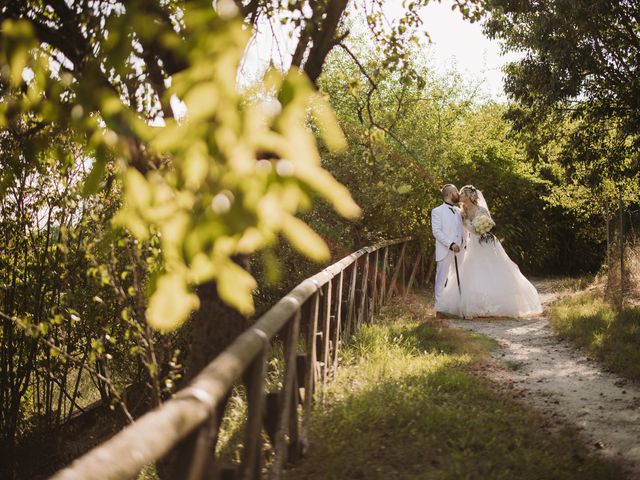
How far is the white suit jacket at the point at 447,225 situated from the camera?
1172 cm

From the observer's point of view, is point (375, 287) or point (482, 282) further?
point (482, 282)

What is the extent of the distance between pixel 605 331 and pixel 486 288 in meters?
3.27

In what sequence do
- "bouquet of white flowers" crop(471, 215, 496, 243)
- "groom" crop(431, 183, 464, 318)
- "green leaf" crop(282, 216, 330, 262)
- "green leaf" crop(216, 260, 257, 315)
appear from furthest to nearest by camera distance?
"groom" crop(431, 183, 464, 318) < "bouquet of white flowers" crop(471, 215, 496, 243) < "green leaf" crop(216, 260, 257, 315) < "green leaf" crop(282, 216, 330, 262)

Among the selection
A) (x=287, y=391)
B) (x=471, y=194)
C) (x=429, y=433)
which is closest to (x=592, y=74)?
(x=471, y=194)

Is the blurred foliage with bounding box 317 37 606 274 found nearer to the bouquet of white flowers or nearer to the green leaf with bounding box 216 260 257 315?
the bouquet of white flowers

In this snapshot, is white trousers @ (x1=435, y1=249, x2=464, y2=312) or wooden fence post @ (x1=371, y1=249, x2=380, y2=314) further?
white trousers @ (x1=435, y1=249, x2=464, y2=312)

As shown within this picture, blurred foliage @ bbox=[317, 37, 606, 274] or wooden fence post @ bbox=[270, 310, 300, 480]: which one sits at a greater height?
blurred foliage @ bbox=[317, 37, 606, 274]

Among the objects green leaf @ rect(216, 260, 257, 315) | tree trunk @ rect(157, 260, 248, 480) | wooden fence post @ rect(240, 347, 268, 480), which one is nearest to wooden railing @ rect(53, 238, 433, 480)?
wooden fence post @ rect(240, 347, 268, 480)

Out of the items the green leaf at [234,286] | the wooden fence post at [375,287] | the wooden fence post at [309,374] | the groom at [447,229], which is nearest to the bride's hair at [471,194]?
the groom at [447,229]

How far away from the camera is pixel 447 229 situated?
38.6ft

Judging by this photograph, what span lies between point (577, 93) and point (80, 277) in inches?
382

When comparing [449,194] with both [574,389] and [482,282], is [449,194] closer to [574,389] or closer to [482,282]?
[482,282]

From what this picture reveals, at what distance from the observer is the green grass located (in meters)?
6.97

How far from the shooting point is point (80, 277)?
8531 millimetres
